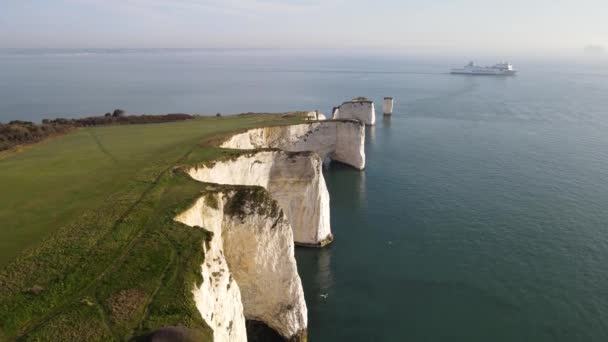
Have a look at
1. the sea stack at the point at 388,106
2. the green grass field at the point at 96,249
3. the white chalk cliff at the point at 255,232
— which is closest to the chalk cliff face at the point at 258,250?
the white chalk cliff at the point at 255,232

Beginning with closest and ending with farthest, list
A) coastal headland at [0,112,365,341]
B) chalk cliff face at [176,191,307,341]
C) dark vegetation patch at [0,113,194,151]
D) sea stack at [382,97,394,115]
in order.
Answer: coastal headland at [0,112,365,341], chalk cliff face at [176,191,307,341], dark vegetation patch at [0,113,194,151], sea stack at [382,97,394,115]

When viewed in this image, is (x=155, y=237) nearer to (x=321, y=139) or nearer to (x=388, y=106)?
(x=321, y=139)

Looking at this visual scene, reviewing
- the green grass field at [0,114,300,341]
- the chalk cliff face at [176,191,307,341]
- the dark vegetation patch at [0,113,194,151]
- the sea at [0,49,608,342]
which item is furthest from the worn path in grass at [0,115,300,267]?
the sea at [0,49,608,342]

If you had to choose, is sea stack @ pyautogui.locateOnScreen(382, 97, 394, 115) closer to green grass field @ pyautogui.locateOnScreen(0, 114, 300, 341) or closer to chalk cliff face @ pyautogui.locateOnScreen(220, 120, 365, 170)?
chalk cliff face @ pyautogui.locateOnScreen(220, 120, 365, 170)

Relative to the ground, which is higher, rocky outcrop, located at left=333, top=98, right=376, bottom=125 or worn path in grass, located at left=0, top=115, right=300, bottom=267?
rocky outcrop, located at left=333, top=98, right=376, bottom=125

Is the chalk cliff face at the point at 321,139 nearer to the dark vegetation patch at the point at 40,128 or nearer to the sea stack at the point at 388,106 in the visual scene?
the dark vegetation patch at the point at 40,128

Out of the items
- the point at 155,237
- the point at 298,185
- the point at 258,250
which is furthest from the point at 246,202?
the point at 298,185

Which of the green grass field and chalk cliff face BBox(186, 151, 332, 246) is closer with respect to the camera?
the green grass field
